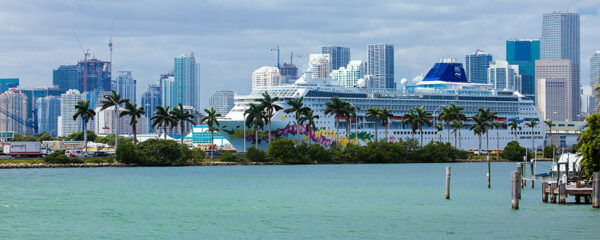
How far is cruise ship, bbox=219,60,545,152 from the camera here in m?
138

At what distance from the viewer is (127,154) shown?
106 meters

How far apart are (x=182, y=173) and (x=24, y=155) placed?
128 feet

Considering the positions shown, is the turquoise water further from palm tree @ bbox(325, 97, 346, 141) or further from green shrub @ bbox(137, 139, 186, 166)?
palm tree @ bbox(325, 97, 346, 141)

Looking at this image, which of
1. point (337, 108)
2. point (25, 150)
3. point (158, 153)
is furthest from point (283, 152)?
point (25, 150)

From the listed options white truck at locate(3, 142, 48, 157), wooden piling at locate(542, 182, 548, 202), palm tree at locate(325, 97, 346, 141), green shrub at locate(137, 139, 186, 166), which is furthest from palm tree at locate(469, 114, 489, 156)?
wooden piling at locate(542, 182, 548, 202)

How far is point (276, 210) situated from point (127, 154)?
5432cm

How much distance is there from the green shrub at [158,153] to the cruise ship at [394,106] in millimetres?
26450

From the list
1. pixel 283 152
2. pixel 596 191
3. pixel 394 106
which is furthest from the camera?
pixel 394 106

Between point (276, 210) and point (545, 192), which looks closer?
point (276, 210)

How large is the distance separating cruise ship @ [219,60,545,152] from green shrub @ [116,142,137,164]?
2884cm

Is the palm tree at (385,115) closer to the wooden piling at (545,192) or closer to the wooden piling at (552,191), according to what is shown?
the wooden piling at (545,192)

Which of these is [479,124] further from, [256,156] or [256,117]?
[256,156]

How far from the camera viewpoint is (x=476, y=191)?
6844 cm

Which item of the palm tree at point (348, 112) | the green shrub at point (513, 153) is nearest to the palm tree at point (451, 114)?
the green shrub at point (513, 153)
